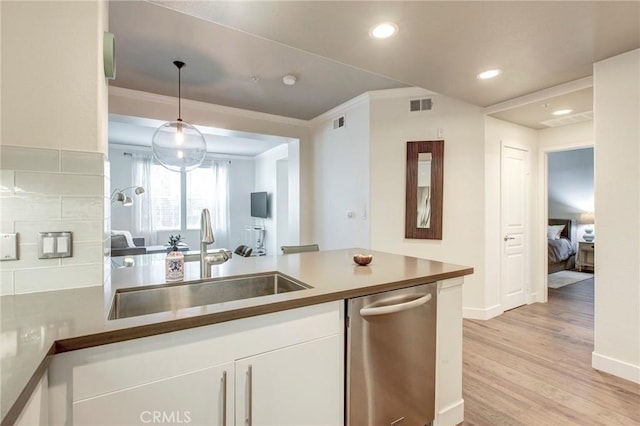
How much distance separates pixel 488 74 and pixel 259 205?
18.6 ft

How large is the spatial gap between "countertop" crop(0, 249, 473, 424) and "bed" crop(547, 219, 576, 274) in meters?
4.83

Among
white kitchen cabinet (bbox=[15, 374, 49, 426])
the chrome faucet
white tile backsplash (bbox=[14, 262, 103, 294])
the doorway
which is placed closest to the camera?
white kitchen cabinet (bbox=[15, 374, 49, 426])

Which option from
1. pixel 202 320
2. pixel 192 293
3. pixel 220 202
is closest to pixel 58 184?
pixel 192 293

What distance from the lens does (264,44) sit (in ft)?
8.18

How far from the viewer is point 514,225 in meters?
3.75

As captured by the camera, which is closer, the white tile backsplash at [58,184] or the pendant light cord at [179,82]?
the white tile backsplash at [58,184]

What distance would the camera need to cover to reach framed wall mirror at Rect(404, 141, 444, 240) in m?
3.44

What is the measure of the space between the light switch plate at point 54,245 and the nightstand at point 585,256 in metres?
7.46

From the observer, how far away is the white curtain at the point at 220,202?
293 inches

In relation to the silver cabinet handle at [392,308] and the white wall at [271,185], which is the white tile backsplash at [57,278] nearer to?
the silver cabinet handle at [392,308]

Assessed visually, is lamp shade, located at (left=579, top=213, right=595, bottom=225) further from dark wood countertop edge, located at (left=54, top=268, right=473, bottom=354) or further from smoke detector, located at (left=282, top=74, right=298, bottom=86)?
dark wood countertop edge, located at (left=54, top=268, right=473, bottom=354)

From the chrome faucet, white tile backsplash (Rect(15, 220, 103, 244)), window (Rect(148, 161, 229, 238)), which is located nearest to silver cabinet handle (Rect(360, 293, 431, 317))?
the chrome faucet

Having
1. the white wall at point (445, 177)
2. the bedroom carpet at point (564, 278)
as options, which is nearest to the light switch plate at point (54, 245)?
the white wall at point (445, 177)

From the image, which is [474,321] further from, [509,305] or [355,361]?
[355,361]
